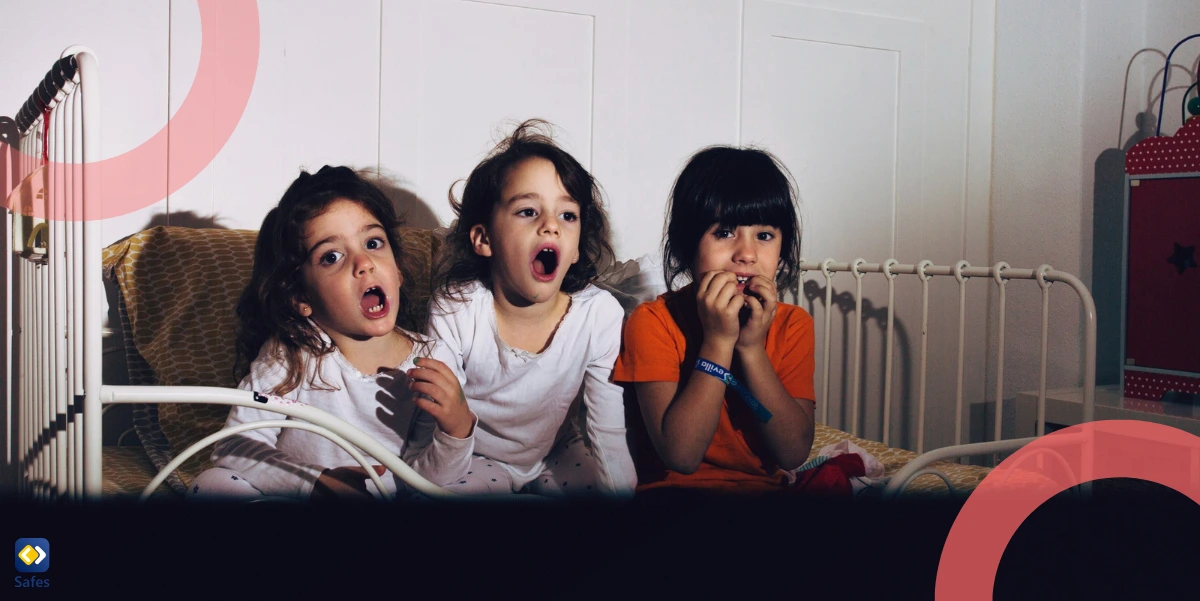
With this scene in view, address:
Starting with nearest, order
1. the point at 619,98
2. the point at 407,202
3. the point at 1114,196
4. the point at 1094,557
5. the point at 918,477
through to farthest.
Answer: the point at 1094,557 → the point at 918,477 → the point at 407,202 → the point at 619,98 → the point at 1114,196

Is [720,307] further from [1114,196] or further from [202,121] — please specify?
[1114,196]

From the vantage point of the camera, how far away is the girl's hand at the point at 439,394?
2.67 feet

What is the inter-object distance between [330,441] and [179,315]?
0.33 meters

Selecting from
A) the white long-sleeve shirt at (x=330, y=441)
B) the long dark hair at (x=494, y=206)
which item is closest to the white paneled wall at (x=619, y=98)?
the long dark hair at (x=494, y=206)

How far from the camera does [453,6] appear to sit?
1373 mm

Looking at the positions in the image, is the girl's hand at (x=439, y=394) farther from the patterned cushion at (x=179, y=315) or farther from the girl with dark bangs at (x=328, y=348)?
the patterned cushion at (x=179, y=315)

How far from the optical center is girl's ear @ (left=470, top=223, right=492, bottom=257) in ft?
3.18

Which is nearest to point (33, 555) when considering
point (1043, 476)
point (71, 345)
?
point (71, 345)

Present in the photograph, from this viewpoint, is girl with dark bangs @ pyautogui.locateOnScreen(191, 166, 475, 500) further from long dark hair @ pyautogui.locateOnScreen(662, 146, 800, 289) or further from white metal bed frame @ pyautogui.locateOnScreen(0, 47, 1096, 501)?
long dark hair @ pyautogui.locateOnScreen(662, 146, 800, 289)

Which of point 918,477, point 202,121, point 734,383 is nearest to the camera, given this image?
point 734,383

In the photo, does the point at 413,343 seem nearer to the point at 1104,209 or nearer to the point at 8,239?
the point at 8,239

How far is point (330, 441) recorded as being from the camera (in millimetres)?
917

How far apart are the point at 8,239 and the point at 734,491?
92 centimetres

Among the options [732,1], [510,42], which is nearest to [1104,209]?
[732,1]
